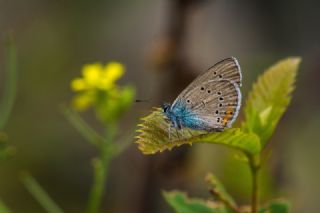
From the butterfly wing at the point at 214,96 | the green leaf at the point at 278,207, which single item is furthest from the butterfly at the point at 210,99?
the green leaf at the point at 278,207

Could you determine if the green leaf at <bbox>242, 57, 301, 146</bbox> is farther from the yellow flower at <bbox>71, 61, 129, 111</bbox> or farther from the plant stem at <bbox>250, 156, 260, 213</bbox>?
the yellow flower at <bbox>71, 61, 129, 111</bbox>

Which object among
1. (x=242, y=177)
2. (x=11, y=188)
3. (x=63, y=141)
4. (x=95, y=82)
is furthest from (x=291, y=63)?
(x=63, y=141)

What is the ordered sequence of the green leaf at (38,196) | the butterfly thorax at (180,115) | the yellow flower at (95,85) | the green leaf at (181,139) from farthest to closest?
the yellow flower at (95,85), the green leaf at (38,196), the butterfly thorax at (180,115), the green leaf at (181,139)

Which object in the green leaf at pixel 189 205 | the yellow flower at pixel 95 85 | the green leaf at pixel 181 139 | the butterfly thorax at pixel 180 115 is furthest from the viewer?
the yellow flower at pixel 95 85

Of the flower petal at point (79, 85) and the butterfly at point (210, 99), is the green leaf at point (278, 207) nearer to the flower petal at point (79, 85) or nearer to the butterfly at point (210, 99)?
the butterfly at point (210, 99)

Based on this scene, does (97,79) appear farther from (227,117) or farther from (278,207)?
(278,207)

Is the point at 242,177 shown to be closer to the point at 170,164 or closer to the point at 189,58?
the point at 170,164

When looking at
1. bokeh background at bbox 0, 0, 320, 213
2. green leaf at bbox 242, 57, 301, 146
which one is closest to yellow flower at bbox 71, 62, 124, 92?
green leaf at bbox 242, 57, 301, 146

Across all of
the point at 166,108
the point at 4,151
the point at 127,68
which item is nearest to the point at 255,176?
the point at 166,108
